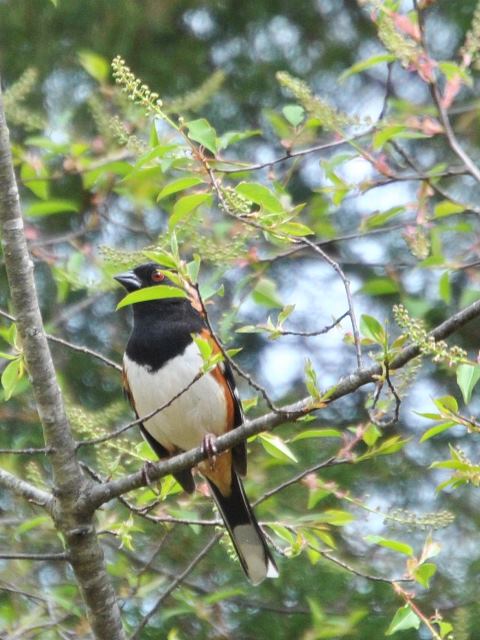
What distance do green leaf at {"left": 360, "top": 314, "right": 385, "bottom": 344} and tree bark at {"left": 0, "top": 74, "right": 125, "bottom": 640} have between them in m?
0.78

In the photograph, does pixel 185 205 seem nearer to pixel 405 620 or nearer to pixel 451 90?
pixel 405 620

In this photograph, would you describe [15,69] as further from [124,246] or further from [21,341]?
[21,341]

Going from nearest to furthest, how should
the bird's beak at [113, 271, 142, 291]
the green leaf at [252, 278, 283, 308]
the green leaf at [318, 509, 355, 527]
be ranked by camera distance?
the green leaf at [318, 509, 355, 527]
the bird's beak at [113, 271, 142, 291]
the green leaf at [252, 278, 283, 308]

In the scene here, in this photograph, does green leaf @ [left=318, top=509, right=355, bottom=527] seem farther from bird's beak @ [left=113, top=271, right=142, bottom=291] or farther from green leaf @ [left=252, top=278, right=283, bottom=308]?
bird's beak @ [left=113, top=271, right=142, bottom=291]

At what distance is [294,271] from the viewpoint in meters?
6.09

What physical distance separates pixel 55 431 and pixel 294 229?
2.66ft

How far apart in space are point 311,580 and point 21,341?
7.53 ft

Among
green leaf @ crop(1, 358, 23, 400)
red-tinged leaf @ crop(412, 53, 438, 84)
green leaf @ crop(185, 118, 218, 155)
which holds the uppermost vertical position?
green leaf @ crop(185, 118, 218, 155)

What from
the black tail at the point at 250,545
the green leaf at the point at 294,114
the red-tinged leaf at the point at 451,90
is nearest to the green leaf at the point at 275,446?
the black tail at the point at 250,545

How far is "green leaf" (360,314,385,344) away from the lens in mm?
2492

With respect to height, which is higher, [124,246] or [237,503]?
[124,246]

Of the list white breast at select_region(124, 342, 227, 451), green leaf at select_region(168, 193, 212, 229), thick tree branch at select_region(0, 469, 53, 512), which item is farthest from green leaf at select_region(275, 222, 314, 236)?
white breast at select_region(124, 342, 227, 451)

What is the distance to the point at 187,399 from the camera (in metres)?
3.89

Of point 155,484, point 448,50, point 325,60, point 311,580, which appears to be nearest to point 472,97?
point 448,50
